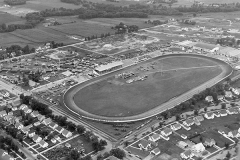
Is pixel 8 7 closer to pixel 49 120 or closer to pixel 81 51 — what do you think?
pixel 81 51

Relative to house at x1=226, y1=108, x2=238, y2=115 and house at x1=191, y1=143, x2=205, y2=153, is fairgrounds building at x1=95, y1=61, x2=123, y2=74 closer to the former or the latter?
house at x1=226, y1=108, x2=238, y2=115

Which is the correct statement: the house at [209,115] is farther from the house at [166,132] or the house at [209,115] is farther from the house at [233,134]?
the house at [166,132]

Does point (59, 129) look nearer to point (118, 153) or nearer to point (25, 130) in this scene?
point (25, 130)

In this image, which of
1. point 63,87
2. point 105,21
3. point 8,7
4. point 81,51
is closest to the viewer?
point 63,87

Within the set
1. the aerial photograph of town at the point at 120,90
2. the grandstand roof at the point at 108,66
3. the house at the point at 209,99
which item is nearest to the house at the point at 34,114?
the aerial photograph of town at the point at 120,90

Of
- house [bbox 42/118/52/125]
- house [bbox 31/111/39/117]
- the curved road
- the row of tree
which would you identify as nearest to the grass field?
the curved road

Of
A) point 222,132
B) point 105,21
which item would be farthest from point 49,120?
point 105,21
